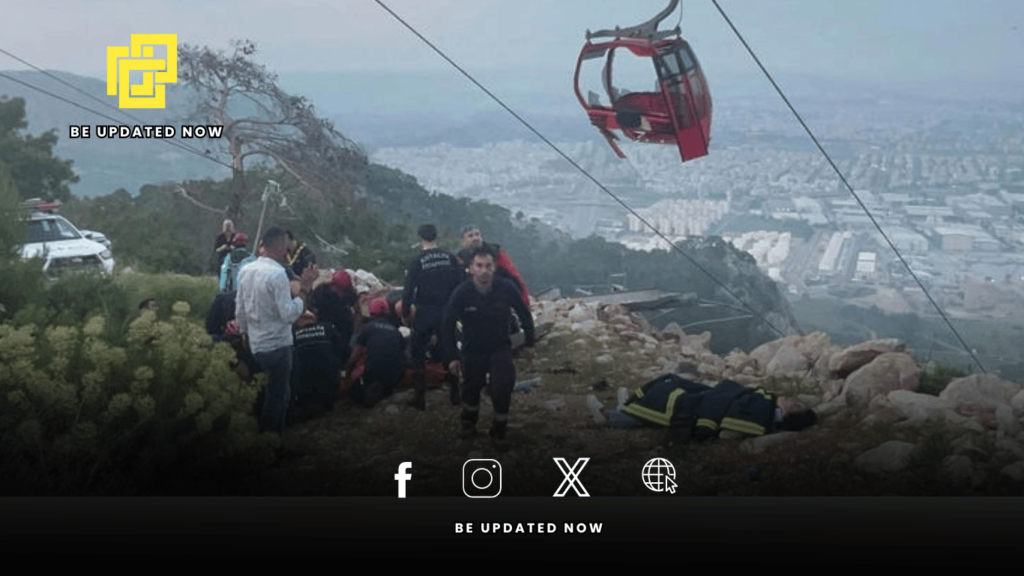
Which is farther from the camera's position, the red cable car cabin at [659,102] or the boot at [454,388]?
the boot at [454,388]

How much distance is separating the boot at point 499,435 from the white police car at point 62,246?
137 centimetres

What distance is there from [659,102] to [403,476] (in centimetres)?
146

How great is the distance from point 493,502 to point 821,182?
148cm

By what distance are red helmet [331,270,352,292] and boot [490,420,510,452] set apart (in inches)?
27.0

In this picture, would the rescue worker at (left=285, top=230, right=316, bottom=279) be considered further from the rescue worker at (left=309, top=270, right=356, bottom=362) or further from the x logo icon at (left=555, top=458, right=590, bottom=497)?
the x logo icon at (left=555, top=458, right=590, bottom=497)

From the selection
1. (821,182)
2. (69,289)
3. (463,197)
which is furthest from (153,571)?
(821,182)

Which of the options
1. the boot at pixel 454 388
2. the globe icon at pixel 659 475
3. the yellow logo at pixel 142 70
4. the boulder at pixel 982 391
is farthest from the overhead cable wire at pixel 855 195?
the yellow logo at pixel 142 70

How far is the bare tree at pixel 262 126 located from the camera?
16.0ft

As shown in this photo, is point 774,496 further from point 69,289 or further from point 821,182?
point 69,289

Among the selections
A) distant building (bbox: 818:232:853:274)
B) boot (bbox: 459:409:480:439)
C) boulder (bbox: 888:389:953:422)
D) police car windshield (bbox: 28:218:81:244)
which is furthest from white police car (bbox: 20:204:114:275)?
boulder (bbox: 888:389:953:422)

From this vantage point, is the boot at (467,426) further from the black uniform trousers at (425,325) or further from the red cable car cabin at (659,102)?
the red cable car cabin at (659,102)

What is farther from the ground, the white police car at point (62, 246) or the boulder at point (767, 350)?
the white police car at point (62, 246)

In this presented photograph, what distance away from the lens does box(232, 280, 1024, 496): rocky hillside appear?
4.73 meters

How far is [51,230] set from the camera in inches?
197
